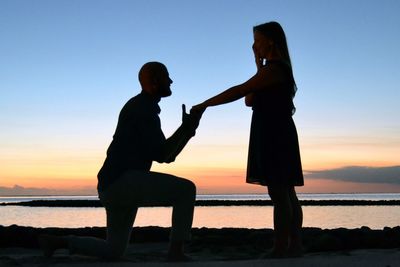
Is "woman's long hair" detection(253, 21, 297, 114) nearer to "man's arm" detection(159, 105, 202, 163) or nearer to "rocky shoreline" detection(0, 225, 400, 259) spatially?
"man's arm" detection(159, 105, 202, 163)

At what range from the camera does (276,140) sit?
4.88 metres

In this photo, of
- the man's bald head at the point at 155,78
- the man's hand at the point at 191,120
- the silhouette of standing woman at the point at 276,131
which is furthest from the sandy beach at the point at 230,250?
the man's bald head at the point at 155,78

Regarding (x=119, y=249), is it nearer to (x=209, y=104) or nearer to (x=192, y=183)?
(x=192, y=183)

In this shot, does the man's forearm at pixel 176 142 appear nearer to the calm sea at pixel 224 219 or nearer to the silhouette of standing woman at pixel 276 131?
the silhouette of standing woman at pixel 276 131

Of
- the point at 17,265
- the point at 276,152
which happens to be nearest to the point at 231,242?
the point at 276,152

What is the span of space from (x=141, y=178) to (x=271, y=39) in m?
1.64

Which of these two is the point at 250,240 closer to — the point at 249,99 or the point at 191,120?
the point at 249,99

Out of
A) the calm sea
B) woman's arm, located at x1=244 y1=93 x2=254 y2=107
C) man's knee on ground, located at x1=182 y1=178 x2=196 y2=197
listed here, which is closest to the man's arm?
man's knee on ground, located at x1=182 y1=178 x2=196 y2=197

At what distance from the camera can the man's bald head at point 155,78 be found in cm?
479

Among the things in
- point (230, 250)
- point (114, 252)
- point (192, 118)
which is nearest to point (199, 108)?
point (192, 118)

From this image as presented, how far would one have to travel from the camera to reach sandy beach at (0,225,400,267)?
441cm

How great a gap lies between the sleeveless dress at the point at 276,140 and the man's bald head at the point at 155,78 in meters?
0.81

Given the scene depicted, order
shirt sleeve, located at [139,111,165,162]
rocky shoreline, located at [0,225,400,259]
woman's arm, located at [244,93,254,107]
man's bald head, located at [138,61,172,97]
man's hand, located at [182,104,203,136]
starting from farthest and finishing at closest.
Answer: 1. rocky shoreline, located at [0,225,400,259]
2. woman's arm, located at [244,93,254,107]
3. man's hand, located at [182,104,203,136]
4. man's bald head, located at [138,61,172,97]
5. shirt sleeve, located at [139,111,165,162]

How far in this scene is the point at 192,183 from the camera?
4625 millimetres
